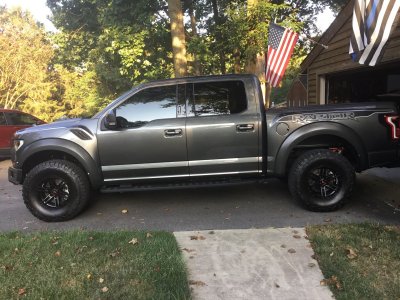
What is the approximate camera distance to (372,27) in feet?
16.2

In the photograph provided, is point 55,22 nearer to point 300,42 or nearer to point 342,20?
point 300,42

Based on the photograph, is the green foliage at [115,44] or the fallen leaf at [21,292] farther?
the green foliage at [115,44]

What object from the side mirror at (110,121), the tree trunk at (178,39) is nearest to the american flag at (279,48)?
the tree trunk at (178,39)

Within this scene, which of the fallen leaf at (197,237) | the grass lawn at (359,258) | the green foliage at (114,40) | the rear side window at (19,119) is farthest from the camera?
the green foliage at (114,40)

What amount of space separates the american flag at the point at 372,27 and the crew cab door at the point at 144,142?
7.99 ft

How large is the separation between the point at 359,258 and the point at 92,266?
263 cm

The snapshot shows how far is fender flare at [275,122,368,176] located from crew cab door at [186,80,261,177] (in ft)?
1.17

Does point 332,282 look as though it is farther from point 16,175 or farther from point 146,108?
point 16,175

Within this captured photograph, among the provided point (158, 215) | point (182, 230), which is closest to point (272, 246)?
point (182, 230)

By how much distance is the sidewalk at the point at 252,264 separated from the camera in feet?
12.4

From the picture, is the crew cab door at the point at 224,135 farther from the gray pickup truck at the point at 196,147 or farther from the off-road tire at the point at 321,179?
the off-road tire at the point at 321,179

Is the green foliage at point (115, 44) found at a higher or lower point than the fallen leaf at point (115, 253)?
higher

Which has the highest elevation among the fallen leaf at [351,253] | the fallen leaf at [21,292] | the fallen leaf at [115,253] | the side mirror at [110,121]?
the side mirror at [110,121]

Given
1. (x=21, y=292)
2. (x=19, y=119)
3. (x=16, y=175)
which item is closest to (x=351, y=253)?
(x=21, y=292)
